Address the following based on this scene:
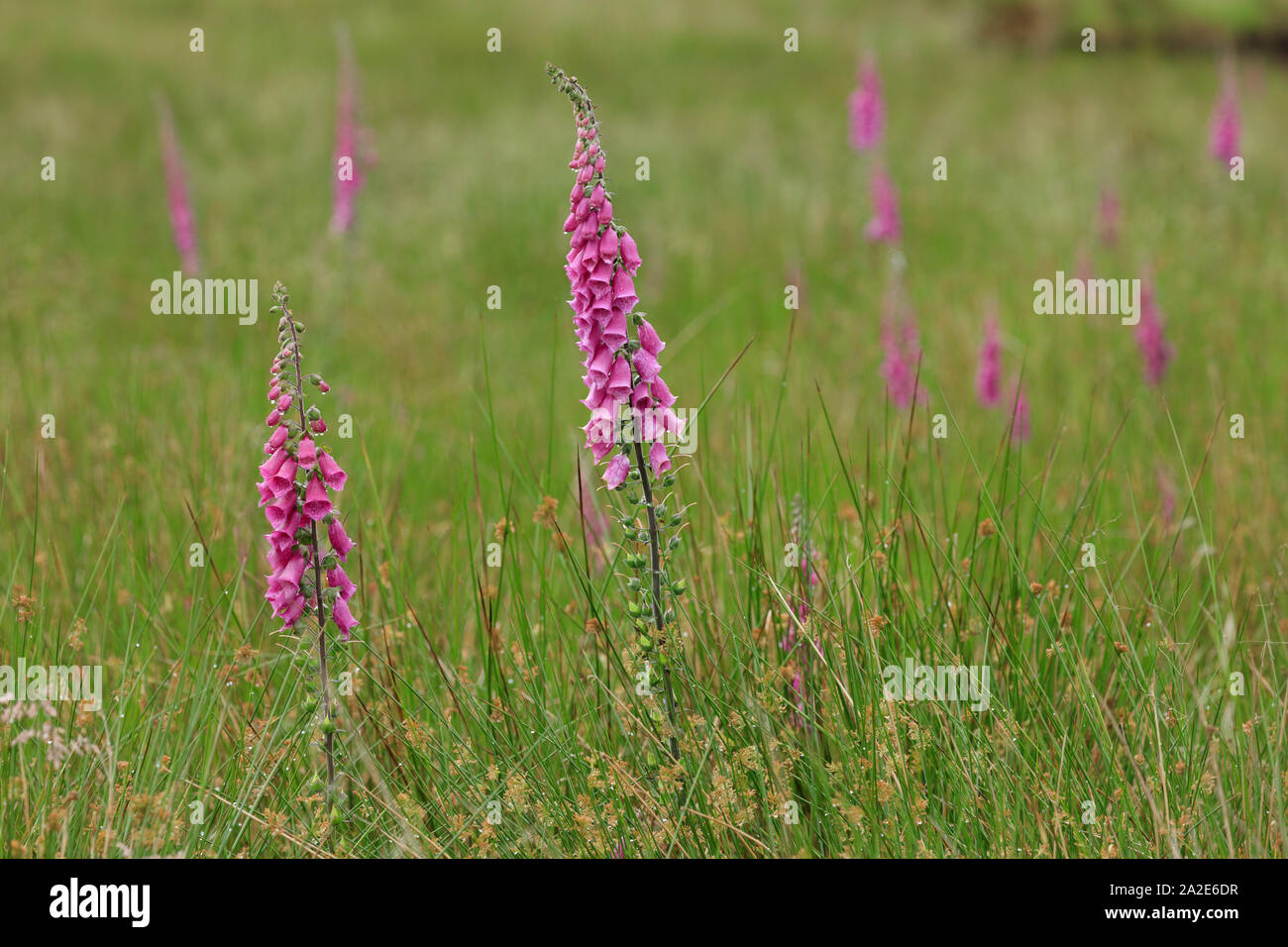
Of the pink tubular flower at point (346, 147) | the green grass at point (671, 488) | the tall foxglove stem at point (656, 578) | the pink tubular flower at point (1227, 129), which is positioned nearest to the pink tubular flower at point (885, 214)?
the green grass at point (671, 488)

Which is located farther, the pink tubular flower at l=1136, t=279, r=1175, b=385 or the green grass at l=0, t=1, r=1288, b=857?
the pink tubular flower at l=1136, t=279, r=1175, b=385

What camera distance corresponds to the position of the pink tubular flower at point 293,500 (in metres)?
2.31

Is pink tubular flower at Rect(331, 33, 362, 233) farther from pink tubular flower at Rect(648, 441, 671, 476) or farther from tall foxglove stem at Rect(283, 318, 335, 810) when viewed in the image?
pink tubular flower at Rect(648, 441, 671, 476)

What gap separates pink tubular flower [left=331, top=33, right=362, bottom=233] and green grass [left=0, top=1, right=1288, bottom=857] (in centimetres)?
41

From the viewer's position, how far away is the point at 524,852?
2.35m

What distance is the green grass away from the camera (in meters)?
2.46

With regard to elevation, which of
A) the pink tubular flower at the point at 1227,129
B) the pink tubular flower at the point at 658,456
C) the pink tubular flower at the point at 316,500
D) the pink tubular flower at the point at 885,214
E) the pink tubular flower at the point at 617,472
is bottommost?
the pink tubular flower at the point at 316,500

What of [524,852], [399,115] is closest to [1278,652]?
[524,852]

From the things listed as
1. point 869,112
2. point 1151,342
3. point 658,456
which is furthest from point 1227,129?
point 658,456

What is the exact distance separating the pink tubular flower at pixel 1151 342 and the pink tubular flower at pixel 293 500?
190 inches

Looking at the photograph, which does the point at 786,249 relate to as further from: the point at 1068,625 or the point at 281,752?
the point at 281,752

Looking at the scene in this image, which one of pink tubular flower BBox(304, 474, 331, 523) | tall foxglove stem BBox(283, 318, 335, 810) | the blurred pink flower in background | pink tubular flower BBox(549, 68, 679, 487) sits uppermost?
the blurred pink flower in background

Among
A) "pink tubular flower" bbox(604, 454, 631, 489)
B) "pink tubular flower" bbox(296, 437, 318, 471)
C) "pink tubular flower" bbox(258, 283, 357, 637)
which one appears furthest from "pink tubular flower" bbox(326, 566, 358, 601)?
"pink tubular flower" bbox(604, 454, 631, 489)

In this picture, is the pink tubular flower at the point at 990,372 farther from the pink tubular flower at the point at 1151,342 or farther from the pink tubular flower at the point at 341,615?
the pink tubular flower at the point at 341,615
